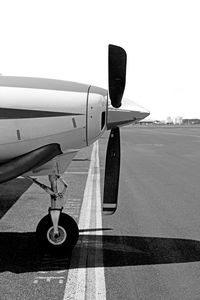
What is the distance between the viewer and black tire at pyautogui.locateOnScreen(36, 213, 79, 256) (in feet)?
20.2

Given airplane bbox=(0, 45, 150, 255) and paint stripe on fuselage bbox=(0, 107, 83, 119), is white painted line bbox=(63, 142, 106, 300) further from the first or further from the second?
paint stripe on fuselage bbox=(0, 107, 83, 119)

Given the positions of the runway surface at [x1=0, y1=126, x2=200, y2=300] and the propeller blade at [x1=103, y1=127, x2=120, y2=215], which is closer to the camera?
the runway surface at [x1=0, y1=126, x2=200, y2=300]

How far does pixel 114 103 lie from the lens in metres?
6.23

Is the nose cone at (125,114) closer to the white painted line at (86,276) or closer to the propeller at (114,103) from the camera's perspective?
the propeller at (114,103)

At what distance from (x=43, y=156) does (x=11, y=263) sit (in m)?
Answer: 1.43

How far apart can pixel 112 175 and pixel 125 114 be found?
0.91 m

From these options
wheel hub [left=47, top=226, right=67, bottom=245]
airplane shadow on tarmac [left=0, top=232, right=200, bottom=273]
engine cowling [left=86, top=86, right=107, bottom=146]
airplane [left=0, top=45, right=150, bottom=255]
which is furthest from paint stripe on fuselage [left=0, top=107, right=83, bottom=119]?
airplane shadow on tarmac [left=0, top=232, right=200, bottom=273]

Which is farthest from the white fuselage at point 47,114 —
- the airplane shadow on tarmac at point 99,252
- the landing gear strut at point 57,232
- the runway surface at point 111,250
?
the runway surface at point 111,250

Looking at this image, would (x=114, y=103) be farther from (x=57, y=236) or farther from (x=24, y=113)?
(x=57, y=236)

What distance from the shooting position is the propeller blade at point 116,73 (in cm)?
607

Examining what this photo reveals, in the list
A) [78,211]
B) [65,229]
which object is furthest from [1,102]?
[78,211]

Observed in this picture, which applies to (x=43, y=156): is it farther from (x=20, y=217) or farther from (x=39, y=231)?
(x=20, y=217)

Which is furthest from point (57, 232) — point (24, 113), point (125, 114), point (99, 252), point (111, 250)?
point (125, 114)

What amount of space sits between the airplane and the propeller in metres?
0.01
